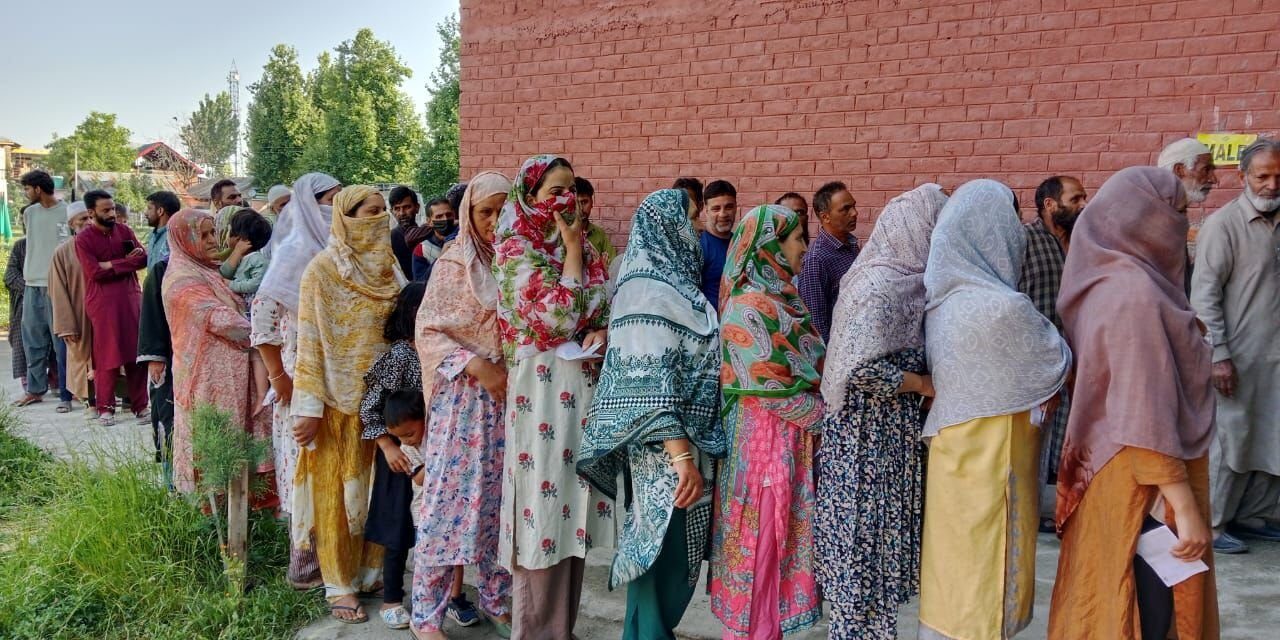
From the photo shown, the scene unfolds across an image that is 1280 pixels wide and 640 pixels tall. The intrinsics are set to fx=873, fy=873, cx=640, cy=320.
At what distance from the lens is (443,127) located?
33.6m

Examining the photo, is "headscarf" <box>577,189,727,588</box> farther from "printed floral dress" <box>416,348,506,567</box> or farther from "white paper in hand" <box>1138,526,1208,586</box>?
"white paper in hand" <box>1138,526,1208,586</box>

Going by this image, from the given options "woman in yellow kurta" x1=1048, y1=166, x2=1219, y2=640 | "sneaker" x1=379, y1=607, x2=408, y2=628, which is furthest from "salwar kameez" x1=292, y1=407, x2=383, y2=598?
"woman in yellow kurta" x1=1048, y1=166, x2=1219, y2=640

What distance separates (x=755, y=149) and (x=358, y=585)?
3.53m

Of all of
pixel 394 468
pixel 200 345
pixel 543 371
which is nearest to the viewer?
pixel 543 371

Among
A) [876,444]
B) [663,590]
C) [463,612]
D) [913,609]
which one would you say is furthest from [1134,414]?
[463,612]

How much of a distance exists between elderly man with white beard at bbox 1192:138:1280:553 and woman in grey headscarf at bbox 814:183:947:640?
227 centimetres

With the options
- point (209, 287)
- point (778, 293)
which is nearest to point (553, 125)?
point (209, 287)

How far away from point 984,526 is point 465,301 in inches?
72.5

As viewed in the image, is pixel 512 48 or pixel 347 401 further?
pixel 512 48

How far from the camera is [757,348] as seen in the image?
2.61m

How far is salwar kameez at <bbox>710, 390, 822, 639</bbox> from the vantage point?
2.64m

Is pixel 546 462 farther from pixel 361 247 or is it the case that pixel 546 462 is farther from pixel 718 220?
pixel 718 220

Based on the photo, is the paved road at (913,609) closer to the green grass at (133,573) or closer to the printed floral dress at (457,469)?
the green grass at (133,573)

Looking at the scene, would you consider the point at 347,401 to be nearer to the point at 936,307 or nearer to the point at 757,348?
the point at 757,348
